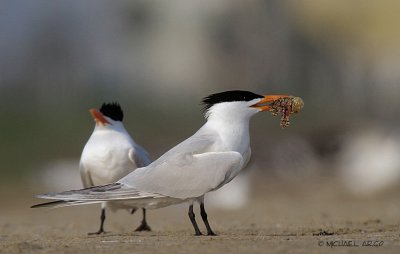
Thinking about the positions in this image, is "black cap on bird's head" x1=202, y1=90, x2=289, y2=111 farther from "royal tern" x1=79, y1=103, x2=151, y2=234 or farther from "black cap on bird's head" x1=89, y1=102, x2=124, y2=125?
"black cap on bird's head" x1=89, y1=102, x2=124, y2=125

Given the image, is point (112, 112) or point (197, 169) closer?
point (197, 169)

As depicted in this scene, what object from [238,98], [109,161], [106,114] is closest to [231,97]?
[238,98]

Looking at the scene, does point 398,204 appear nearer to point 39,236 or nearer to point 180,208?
point 180,208

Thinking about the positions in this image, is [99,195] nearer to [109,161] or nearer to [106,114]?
[109,161]

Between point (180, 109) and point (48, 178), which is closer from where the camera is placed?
point (48, 178)

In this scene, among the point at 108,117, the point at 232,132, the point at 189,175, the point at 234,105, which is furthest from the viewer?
the point at 108,117

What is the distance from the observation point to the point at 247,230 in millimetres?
8945

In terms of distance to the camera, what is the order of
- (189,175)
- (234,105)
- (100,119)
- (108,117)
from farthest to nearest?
1. (108,117)
2. (100,119)
3. (234,105)
4. (189,175)

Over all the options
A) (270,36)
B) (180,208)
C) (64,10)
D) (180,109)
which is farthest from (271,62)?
(180,208)

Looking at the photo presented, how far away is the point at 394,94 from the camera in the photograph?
35.6 meters

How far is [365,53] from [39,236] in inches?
1376

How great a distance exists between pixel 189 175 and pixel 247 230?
1.30 m

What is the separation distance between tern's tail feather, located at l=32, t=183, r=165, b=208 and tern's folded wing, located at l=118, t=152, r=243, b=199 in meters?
0.05

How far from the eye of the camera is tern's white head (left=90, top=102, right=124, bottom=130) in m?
10.2
